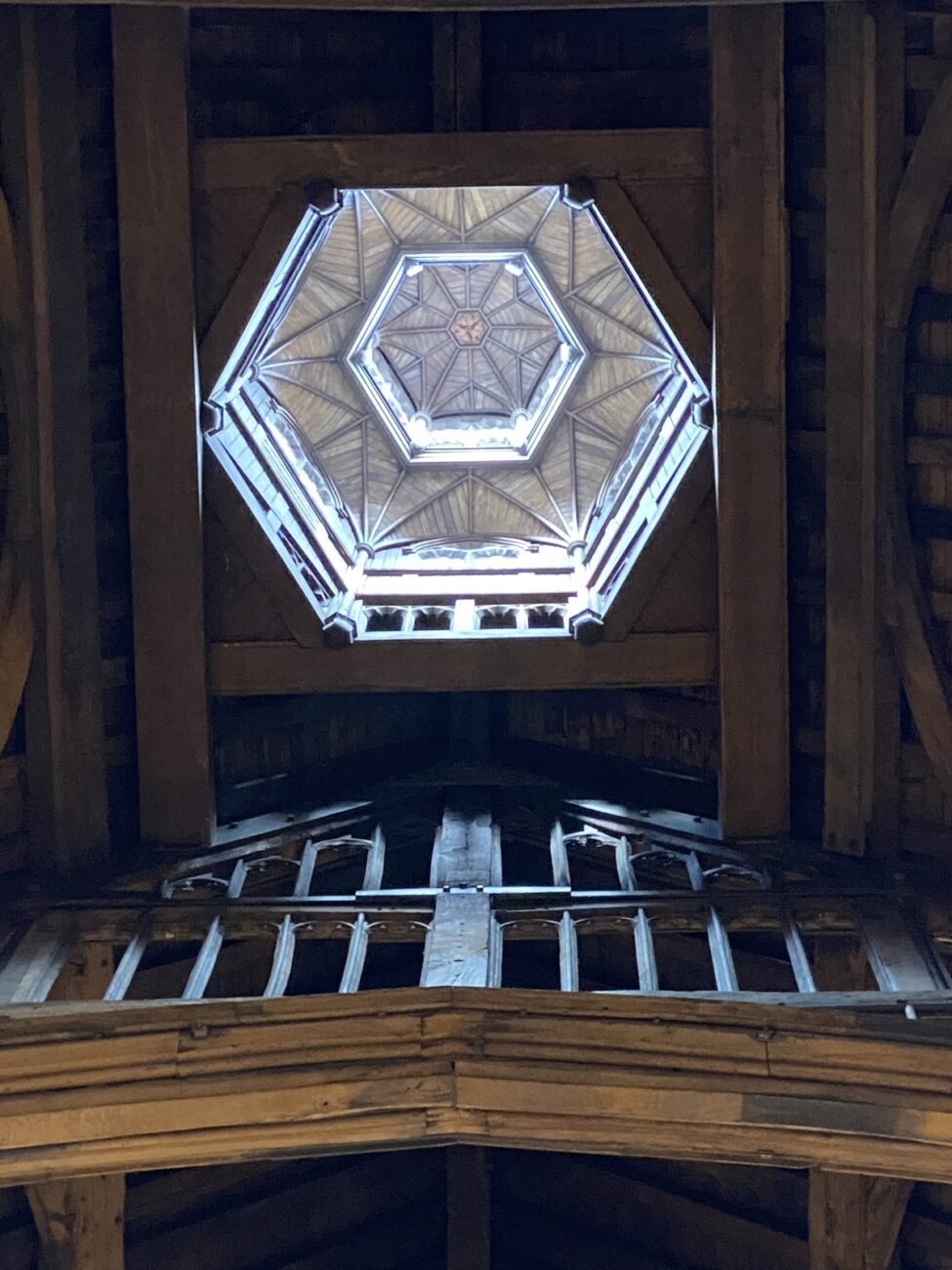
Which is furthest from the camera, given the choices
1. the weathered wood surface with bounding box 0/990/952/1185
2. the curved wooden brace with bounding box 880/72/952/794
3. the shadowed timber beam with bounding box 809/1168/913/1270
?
the curved wooden brace with bounding box 880/72/952/794

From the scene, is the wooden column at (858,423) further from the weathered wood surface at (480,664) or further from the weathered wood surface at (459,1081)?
the weathered wood surface at (459,1081)

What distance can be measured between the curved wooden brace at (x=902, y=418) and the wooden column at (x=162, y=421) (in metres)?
4.55

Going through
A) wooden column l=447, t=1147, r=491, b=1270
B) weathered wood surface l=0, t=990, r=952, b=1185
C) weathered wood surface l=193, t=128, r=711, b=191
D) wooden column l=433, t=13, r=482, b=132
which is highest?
wooden column l=433, t=13, r=482, b=132

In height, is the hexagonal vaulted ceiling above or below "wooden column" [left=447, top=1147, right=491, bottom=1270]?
above

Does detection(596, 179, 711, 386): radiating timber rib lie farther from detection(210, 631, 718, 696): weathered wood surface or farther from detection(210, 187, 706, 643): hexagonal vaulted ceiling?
detection(210, 631, 718, 696): weathered wood surface

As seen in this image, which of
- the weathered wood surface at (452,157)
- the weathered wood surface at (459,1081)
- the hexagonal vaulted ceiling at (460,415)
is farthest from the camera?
the hexagonal vaulted ceiling at (460,415)

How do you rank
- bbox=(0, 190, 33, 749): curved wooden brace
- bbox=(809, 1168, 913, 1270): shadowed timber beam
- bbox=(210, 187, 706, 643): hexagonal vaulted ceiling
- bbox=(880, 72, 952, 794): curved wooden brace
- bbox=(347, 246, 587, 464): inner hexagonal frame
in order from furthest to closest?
bbox=(347, 246, 587, 464): inner hexagonal frame → bbox=(210, 187, 706, 643): hexagonal vaulted ceiling → bbox=(0, 190, 33, 749): curved wooden brace → bbox=(880, 72, 952, 794): curved wooden brace → bbox=(809, 1168, 913, 1270): shadowed timber beam

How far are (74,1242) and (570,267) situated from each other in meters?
9.67

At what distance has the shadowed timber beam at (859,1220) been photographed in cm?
921

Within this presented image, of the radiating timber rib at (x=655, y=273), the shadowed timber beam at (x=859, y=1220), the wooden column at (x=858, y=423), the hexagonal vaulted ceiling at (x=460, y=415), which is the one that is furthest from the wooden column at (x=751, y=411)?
the shadowed timber beam at (x=859, y=1220)

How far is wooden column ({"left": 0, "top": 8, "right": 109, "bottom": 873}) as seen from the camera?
9820mm

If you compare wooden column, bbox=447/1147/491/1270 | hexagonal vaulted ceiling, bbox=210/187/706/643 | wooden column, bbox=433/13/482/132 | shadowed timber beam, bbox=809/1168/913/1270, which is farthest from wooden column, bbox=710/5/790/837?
wooden column, bbox=447/1147/491/1270

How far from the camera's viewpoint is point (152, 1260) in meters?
10.6

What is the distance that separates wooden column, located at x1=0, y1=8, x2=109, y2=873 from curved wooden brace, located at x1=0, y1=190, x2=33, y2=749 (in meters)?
0.05
